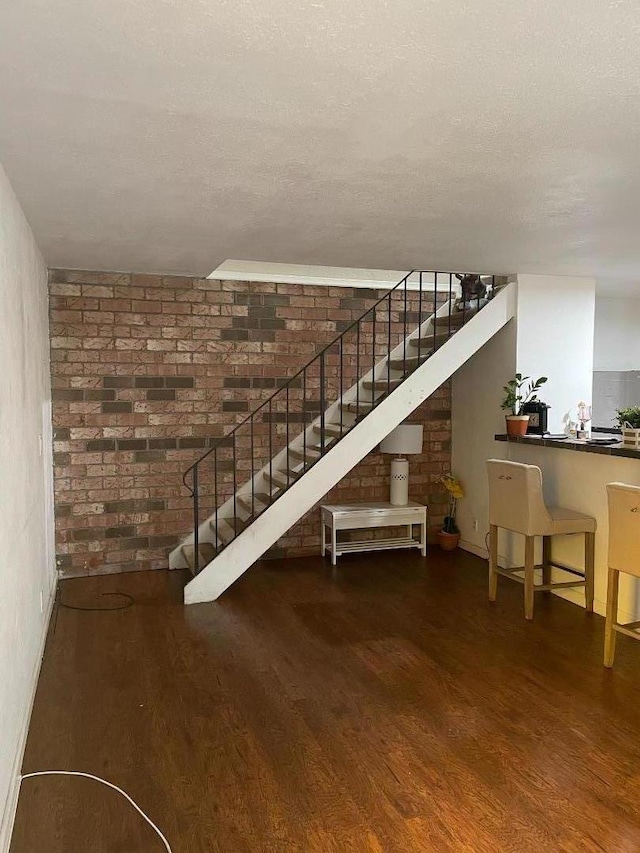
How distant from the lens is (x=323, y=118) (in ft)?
7.80

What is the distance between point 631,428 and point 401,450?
2.24 m

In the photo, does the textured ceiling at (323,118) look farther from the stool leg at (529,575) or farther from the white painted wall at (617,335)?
the white painted wall at (617,335)

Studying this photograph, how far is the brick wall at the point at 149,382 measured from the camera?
18.3ft

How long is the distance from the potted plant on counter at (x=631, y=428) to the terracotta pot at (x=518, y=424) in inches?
36.5

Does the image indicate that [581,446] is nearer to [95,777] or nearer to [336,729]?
[336,729]

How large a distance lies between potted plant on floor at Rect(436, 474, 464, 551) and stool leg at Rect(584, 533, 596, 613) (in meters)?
1.83

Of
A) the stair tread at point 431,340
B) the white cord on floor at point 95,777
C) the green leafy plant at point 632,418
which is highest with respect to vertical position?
the stair tread at point 431,340

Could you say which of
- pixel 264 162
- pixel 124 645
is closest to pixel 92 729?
pixel 124 645

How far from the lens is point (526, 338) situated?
562 cm

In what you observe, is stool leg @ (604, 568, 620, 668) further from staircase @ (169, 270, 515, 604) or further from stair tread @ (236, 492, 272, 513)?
stair tread @ (236, 492, 272, 513)

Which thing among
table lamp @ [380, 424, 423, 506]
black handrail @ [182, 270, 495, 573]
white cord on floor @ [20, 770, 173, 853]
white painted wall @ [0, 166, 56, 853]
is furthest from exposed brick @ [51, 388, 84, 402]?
white cord on floor @ [20, 770, 173, 853]

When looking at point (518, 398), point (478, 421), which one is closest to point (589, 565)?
point (518, 398)

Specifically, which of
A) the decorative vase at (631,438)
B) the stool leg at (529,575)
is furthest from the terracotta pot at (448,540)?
the decorative vase at (631,438)

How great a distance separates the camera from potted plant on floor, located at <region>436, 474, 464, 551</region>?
6427 mm
